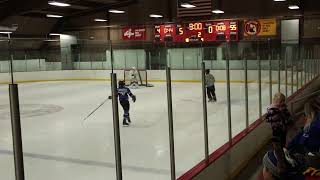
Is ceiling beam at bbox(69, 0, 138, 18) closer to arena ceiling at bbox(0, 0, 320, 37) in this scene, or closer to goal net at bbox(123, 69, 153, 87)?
arena ceiling at bbox(0, 0, 320, 37)

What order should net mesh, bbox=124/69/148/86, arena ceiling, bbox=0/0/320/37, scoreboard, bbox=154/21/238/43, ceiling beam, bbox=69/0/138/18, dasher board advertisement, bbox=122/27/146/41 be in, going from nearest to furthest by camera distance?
net mesh, bbox=124/69/148/86 → scoreboard, bbox=154/21/238/43 → arena ceiling, bbox=0/0/320/37 → dasher board advertisement, bbox=122/27/146/41 → ceiling beam, bbox=69/0/138/18

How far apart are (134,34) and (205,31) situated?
13.7ft

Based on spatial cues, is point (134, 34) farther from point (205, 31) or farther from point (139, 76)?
point (139, 76)

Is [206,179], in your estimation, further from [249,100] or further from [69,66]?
[69,66]

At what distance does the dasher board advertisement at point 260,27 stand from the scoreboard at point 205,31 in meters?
0.93

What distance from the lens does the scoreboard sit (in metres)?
15.2

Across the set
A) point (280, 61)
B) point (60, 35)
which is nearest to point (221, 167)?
point (280, 61)

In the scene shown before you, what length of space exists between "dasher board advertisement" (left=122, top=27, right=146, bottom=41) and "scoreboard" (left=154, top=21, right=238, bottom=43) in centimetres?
234

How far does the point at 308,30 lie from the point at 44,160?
557 inches

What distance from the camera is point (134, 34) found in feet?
59.8

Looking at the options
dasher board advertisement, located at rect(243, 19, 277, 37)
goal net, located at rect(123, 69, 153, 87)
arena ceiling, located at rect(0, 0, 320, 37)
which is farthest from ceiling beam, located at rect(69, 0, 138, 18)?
goal net, located at rect(123, 69, 153, 87)

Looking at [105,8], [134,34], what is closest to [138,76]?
[134,34]

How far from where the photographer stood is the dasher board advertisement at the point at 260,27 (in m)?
15.7

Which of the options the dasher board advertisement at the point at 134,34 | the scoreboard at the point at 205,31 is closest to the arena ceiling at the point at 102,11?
the dasher board advertisement at the point at 134,34
